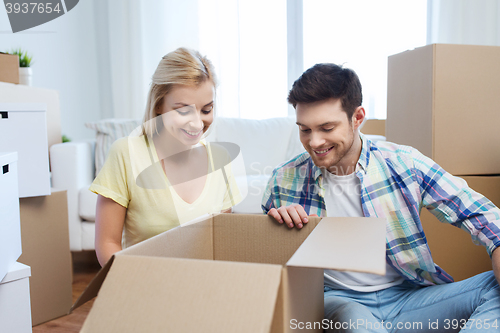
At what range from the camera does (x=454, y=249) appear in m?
1.43

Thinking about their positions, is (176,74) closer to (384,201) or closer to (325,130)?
(325,130)

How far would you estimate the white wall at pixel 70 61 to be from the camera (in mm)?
2459

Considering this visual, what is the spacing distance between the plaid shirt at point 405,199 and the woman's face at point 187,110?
0.79 ft

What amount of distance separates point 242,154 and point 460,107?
1153 mm

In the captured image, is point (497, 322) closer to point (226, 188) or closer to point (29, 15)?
point (226, 188)

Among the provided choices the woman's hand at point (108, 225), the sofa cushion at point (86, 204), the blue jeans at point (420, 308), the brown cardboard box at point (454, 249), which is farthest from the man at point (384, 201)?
the sofa cushion at point (86, 204)

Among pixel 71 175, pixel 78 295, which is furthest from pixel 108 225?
pixel 71 175

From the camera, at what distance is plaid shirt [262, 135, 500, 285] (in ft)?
2.86

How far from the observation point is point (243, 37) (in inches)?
108

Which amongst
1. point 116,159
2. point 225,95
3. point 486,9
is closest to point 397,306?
point 116,159

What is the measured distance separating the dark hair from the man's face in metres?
0.01

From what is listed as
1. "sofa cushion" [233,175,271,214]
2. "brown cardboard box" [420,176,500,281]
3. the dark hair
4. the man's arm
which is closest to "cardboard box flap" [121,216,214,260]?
the dark hair

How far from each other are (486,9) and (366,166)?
2168 mm

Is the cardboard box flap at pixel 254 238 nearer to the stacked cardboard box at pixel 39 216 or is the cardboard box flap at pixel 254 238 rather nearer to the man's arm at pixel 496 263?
the man's arm at pixel 496 263
